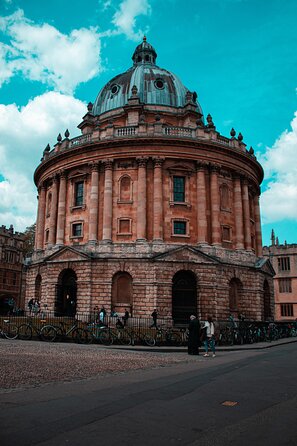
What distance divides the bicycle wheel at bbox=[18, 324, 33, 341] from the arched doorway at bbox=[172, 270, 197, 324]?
14323 millimetres

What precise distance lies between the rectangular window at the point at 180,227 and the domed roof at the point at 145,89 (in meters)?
15.1

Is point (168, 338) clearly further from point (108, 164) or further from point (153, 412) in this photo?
point (108, 164)

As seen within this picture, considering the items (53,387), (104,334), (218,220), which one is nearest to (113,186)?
(218,220)

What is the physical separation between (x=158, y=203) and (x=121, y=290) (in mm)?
7839

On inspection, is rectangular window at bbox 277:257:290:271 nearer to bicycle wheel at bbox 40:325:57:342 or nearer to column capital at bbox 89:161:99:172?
column capital at bbox 89:161:99:172

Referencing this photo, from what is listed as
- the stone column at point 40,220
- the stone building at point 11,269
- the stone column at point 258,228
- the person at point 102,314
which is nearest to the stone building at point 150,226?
the stone column at point 40,220

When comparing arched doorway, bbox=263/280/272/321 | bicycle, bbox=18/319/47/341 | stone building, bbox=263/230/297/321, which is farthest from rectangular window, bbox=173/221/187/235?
stone building, bbox=263/230/297/321

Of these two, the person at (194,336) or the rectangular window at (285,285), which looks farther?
the rectangular window at (285,285)

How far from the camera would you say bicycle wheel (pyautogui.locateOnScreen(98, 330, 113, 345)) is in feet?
71.2

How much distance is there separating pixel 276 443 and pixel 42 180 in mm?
40970

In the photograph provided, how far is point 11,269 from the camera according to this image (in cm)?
6944

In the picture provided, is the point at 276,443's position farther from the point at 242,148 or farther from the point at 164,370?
the point at 242,148

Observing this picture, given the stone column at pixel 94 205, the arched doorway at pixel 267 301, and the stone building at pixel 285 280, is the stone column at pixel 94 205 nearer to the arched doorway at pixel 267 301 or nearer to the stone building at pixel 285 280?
the arched doorway at pixel 267 301

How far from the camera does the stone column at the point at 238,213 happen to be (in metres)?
38.3
